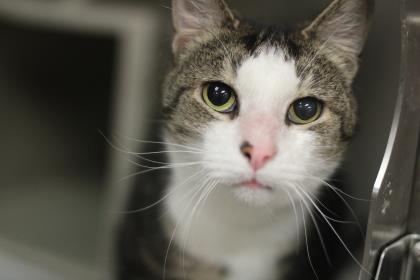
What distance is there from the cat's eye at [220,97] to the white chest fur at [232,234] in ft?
0.52

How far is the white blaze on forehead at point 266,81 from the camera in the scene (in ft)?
2.26

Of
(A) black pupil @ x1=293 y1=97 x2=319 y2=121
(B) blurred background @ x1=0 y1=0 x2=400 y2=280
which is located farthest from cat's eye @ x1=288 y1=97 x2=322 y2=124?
(B) blurred background @ x1=0 y1=0 x2=400 y2=280

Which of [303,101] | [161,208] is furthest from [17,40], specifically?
[303,101]

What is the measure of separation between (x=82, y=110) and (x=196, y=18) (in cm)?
99

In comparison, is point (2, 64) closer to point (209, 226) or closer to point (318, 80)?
point (209, 226)

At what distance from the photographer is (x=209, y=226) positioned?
2.83 ft

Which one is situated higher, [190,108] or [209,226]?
[190,108]

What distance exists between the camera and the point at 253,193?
709mm

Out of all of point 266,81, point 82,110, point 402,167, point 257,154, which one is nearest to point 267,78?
point 266,81

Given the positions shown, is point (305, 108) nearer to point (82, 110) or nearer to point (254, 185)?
point (254, 185)

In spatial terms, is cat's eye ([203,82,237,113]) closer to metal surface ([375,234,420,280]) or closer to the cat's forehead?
the cat's forehead

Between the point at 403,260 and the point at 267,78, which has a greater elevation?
the point at 267,78

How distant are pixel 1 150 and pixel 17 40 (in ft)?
1.10

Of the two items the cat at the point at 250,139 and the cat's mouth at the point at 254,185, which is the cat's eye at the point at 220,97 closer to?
the cat at the point at 250,139
